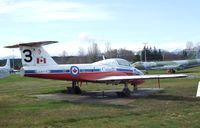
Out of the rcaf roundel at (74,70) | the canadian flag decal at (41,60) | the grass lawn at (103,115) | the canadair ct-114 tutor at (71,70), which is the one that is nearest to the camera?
the grass lawn at (103,115)

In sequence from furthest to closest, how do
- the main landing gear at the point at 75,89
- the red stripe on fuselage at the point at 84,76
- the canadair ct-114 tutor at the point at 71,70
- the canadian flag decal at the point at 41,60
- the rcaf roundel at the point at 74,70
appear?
the main landing gear at the point at 75,89, the rcaf roundel at the point at 74,70, the red stripe on fuselage at the point at 84,76, the canadian flag decal at the point at 41,60, the canadair ct-114 tutor at the point at 71,70

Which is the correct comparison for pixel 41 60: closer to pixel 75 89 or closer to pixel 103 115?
pixel 75 89

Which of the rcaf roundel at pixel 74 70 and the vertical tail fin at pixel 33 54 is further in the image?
the rcaf roundel at pixel 74 70

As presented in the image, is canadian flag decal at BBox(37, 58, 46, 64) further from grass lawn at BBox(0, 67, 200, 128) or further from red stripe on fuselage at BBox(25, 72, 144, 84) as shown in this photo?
grass lawn at BBox(0, 67, 200, 128)

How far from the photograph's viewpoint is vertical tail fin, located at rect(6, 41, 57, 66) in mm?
21625

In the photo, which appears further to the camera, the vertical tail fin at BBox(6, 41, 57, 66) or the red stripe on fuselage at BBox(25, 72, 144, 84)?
the red stripe on fuselage at BBox(25, 72, 144, 84)

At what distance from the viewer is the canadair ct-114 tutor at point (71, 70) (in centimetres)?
2155

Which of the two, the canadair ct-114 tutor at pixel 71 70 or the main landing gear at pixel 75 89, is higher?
the canadair ct-114 tutor at pixel 71 70

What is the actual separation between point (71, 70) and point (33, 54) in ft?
8.14

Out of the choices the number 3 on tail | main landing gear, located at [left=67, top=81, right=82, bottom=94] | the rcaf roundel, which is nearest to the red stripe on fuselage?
the rcaf roundel

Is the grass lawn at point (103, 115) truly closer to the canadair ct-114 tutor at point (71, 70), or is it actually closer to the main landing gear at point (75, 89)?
the canadair ct-114 tutor at point (71, 70)

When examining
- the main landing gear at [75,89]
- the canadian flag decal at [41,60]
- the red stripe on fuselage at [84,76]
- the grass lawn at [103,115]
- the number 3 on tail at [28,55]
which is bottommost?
the grass lawn at [103,115]

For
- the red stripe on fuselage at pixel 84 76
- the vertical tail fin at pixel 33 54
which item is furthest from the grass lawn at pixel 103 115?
the red stripe on fuselage at pixel 84 76

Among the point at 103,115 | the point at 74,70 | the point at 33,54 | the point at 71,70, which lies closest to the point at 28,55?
the point at 33,54
